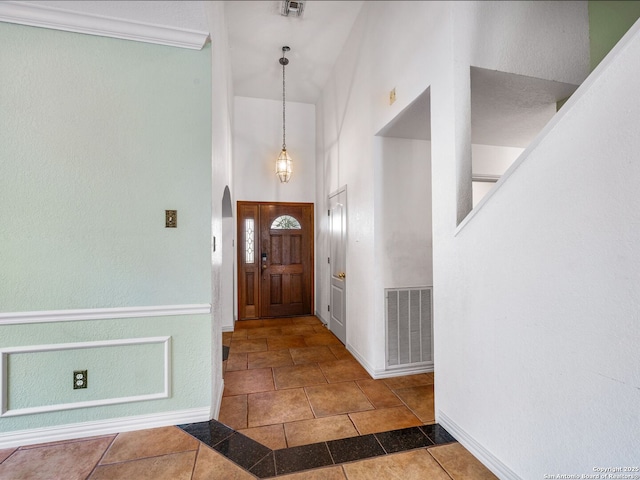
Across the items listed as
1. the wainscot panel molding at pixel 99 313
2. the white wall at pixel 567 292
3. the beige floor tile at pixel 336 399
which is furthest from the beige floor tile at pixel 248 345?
the white wall at pixel 567 292

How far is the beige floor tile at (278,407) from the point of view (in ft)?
7.19

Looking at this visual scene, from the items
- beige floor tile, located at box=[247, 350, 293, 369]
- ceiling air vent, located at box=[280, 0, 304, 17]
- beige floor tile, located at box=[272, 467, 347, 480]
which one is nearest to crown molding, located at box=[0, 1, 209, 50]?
ceiling air vent, located at box=[280, 0, 304, 17]

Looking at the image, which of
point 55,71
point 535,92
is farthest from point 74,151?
point 535,92

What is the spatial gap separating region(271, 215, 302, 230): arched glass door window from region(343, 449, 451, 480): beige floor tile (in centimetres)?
394

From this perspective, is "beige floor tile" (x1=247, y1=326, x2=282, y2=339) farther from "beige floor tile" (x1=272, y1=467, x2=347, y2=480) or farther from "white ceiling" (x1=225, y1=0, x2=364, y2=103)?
"white ceiling" (x1=225, y1=0, x2=364, y2=103)

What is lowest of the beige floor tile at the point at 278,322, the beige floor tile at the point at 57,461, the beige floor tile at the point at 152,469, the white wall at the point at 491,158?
the beige floor tile at the point at 278,322

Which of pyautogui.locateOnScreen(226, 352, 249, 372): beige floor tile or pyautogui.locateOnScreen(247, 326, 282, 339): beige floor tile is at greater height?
pyautogui.locateOnScreen(247, 326, 282, 339): beige floor tile

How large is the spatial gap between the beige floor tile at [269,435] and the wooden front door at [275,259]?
3095mm

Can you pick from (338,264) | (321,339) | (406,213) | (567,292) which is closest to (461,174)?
(567,292)

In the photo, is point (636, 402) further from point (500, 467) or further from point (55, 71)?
point (55, 71)

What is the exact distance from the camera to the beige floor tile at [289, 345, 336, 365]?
329 cm

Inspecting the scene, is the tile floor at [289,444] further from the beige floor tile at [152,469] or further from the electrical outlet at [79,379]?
the electrical outlet at [79,379]

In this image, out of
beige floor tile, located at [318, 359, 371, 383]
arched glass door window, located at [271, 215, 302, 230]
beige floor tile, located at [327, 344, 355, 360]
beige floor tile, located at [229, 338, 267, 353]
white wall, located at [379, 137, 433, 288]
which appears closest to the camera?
beige floor tile, located at [318, 359, 371, 383]

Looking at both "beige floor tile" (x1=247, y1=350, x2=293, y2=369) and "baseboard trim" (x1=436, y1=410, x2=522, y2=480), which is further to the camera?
"beige floor tile" (x1=247, y1=350, x2=293, y2=369)
